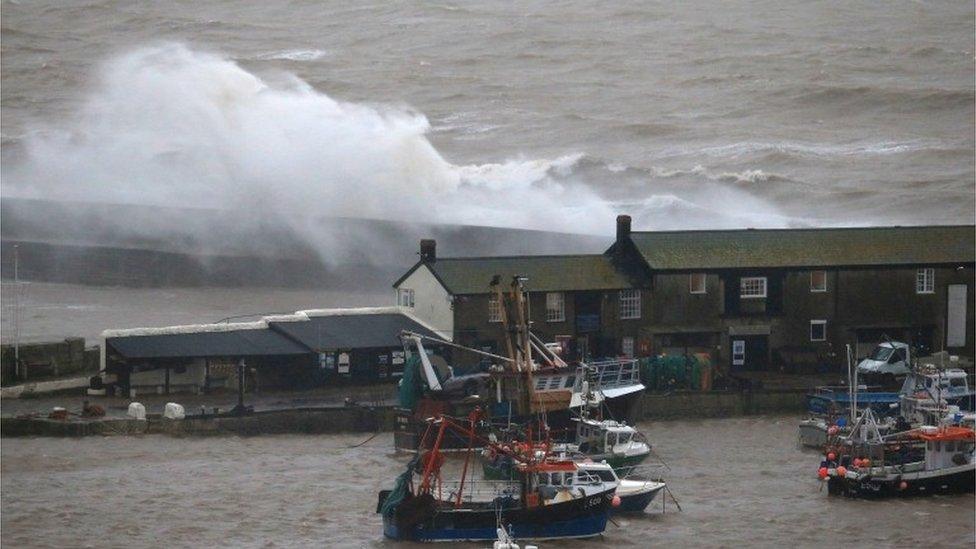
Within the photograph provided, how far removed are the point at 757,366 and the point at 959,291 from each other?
14.7ft

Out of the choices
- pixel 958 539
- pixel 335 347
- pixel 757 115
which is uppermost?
pixel 757 115

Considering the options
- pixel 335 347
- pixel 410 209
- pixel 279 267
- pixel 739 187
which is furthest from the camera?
pixel 739 187

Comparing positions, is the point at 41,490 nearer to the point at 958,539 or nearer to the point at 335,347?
the point at 335,347

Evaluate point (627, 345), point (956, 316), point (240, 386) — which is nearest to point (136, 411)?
point (240, 386)

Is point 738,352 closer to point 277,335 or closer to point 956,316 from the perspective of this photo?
point 956,316

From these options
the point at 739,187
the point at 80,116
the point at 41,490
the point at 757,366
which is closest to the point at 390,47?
the point at 80,116

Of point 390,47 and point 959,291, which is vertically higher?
point 390,47

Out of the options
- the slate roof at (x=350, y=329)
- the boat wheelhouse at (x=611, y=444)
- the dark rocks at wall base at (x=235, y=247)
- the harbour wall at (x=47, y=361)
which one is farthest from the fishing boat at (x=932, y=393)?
the dark rocks at wall base at (x=235, y=247)

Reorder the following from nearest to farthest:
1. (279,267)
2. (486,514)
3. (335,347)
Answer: (486,514) → (335,347) → (279,267)

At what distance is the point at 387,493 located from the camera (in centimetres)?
3203

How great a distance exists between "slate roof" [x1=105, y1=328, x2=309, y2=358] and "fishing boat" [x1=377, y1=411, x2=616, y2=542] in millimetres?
10369

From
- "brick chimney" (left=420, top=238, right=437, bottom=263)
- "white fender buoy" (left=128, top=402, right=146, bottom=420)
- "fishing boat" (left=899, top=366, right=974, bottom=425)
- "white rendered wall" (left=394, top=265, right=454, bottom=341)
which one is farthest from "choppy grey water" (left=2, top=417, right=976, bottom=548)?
"brick chimney" (left=420, top=238, right=437, bottom=263)

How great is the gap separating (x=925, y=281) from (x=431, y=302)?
1011 cm

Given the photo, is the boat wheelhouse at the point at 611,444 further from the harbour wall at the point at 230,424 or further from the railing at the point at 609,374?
the harbour wall at the point at 230,424
